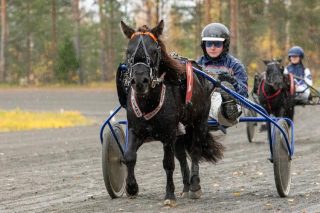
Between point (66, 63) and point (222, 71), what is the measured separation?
3515cm

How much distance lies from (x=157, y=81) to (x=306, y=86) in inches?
411

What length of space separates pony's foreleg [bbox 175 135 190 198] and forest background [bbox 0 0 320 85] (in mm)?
31118

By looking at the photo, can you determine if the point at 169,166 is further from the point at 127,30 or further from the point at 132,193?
the point at 127,30

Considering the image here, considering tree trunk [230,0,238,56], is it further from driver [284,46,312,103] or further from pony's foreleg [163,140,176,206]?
pony's foreleg [163,140,176,206]

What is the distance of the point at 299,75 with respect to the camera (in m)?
17.8

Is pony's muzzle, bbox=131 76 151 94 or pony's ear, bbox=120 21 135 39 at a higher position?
pony's ear, bbox=120 21 135 39

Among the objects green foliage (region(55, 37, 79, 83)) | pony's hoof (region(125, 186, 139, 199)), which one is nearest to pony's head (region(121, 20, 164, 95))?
pony's hoof (region(125, 186, 139, 199))

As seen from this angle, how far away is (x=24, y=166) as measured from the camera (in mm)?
12508

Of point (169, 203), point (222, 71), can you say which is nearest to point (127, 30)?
point (169, 203)

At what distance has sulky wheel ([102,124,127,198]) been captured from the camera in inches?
327

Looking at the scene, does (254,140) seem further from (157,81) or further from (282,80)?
(157,81)

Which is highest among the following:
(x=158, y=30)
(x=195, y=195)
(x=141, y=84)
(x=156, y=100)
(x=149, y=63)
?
(x=158, y=30)

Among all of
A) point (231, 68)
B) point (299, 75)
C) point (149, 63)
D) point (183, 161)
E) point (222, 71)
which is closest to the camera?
point (149, 63)

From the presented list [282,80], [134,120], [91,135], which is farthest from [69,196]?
[91,135]
